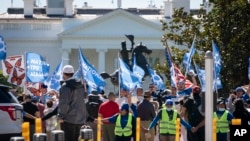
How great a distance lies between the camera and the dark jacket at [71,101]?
1662 centimetres

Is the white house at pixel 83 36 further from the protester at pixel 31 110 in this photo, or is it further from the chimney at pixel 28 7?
the protester at pixel 31 110

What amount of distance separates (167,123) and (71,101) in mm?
5006

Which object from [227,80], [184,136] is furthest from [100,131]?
[227,80]

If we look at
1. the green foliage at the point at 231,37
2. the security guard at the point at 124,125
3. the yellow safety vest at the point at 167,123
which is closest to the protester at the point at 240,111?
the yellow safety vest at the point at 167,123

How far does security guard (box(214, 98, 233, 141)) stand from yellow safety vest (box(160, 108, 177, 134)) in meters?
0.91

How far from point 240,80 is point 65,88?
24.6 m

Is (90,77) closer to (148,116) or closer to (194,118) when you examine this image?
(148,116)

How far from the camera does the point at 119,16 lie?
97438 millimetres

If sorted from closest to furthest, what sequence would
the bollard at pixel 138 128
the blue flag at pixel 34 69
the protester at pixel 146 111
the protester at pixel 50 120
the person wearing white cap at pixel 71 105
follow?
the person wearing white cap at pixel 71 105 → the bollard at pixel 138 128 → the protester at pixel 50 120 → the protester at pixel 146 111 → the blue flag at pixel 34 69

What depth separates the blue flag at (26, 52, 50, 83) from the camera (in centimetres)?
3022

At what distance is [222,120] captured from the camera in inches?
848

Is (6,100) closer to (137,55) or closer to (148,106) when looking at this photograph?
(148,106)

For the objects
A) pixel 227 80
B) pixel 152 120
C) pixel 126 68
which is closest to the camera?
pixel 152 120

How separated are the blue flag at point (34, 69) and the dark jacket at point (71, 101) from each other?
1332cm
